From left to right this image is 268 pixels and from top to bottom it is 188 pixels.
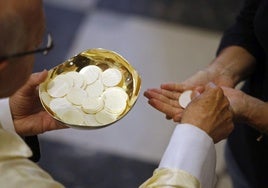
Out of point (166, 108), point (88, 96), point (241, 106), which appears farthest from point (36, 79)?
point (241, 106)

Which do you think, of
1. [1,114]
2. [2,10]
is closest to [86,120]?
[1,114]

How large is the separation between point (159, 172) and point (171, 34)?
4.25 ft

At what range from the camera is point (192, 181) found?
2.85 ft

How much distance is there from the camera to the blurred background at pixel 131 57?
67.7 inches

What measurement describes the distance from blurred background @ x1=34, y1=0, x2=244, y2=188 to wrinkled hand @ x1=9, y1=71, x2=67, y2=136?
66cm

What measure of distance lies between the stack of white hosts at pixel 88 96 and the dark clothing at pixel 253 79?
1.01ft

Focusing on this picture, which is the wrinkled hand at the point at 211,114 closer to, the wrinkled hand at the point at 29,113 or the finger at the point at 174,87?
the finger at the point at 174,87

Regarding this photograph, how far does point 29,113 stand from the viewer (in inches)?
41.5

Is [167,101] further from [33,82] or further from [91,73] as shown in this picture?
[33,82]

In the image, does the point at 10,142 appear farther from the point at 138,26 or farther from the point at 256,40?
the point at 138,26

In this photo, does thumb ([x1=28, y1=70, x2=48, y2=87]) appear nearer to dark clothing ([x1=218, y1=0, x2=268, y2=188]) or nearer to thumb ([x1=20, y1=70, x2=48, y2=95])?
thumb ([x1=20, y1=70, x2=48, y2=95])

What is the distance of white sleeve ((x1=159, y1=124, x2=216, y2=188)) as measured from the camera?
901 millimetres

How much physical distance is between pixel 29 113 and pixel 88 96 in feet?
0.43

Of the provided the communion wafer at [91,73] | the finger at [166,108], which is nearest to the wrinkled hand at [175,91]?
the finger at [166,108]
